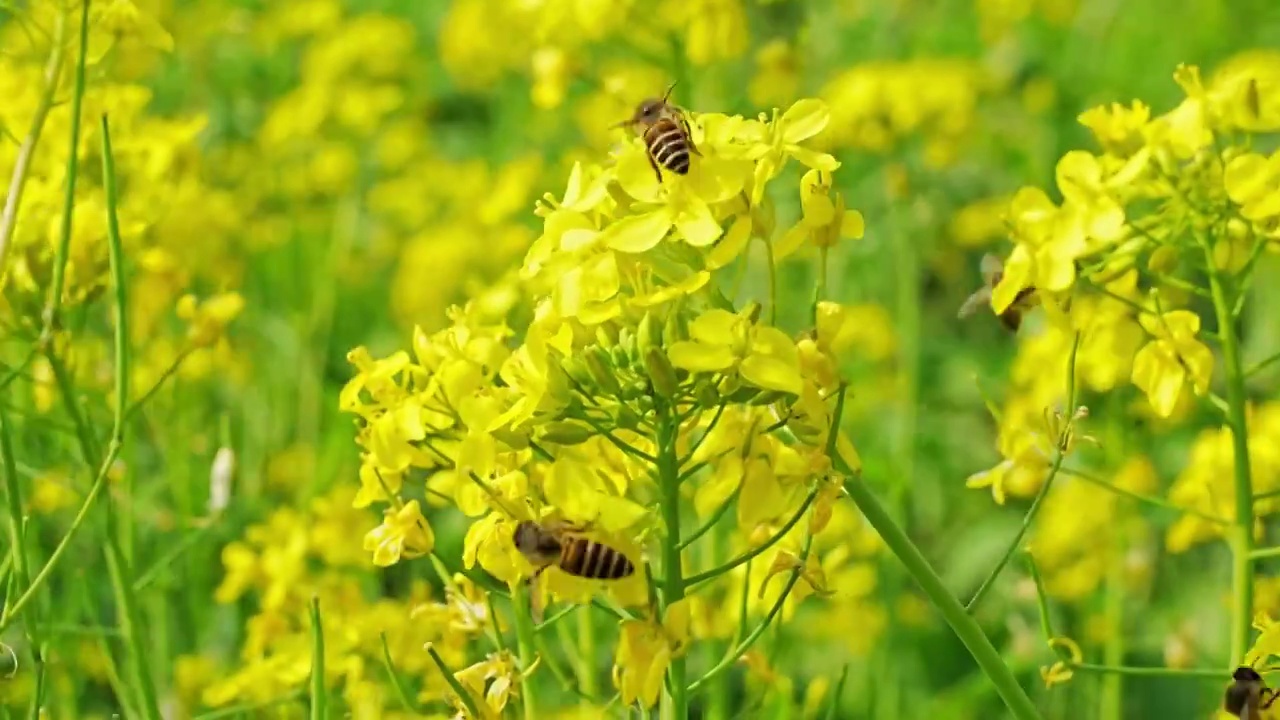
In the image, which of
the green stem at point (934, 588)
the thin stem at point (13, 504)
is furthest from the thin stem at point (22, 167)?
the green stem at point (934, 588)

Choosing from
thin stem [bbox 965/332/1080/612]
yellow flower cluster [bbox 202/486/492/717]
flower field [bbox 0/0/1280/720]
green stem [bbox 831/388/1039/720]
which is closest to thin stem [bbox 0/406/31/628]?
flower field [bbox 0/0/1280/720]

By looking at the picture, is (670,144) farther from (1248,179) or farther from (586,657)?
(586,657)

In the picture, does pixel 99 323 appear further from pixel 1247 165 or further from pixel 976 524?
pixel 1247 165

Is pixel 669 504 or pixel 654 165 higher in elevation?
pixel 654 165

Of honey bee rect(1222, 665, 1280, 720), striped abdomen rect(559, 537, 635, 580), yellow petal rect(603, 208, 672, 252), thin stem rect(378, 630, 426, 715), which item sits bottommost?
thin stem rect(378, 630, 426, 715)

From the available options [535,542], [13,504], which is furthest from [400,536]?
[13,504]

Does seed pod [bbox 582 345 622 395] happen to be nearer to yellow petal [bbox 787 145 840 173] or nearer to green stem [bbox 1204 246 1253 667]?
yellow petal [bbox 787 145 840 173]
